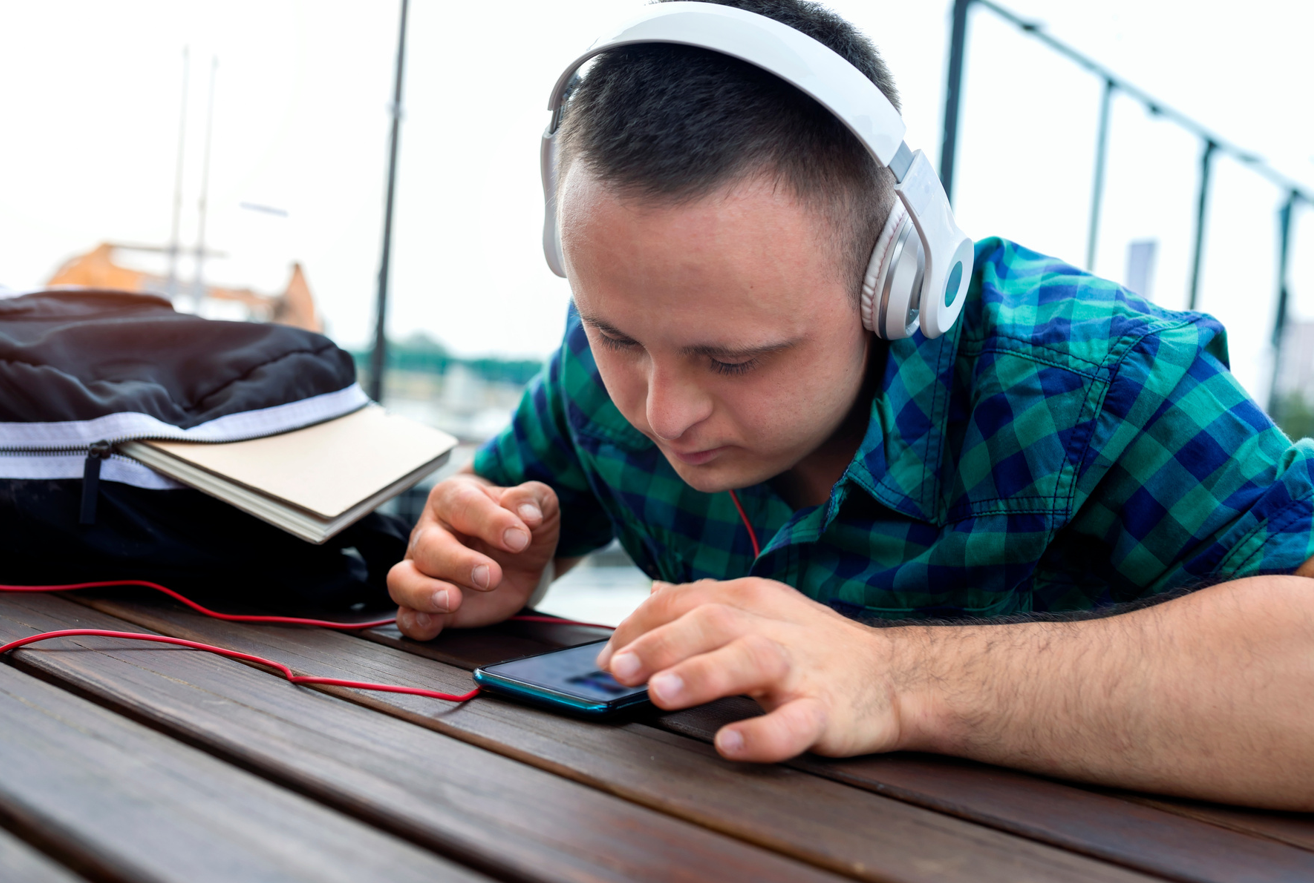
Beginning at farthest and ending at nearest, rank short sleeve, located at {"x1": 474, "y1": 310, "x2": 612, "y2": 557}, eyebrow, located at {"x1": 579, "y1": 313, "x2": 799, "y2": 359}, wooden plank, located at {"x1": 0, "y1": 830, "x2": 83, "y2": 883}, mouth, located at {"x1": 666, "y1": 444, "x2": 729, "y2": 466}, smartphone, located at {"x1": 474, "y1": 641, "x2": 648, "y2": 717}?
short sleeve, located at {"x1": 474, "y1": 310, "x2": 612, "y2": 557}, mouth, located at {"x1": 666, "y1": 444, "x2": 729, "y2": 466}, eyebrow, located at {"x1": 579, "y1": 313, "x2": 799, "y2": 359}, smartphone, located at {"x1": 474, "y1": 641, "x2": 648, "y2": 717}, wooden plank, located at {"x1": 0, "y1": 830, "x2": 83, "y2": 883}

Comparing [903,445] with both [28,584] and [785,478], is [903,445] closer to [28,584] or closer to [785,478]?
[785,478]

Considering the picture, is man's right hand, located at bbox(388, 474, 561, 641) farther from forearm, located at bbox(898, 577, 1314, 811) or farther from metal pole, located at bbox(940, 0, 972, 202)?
metal pole, located at bbox(940, 0, 972, 202)

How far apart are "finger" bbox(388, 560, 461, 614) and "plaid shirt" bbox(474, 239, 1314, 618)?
36cm

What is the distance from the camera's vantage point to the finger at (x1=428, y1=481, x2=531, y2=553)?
1.01m

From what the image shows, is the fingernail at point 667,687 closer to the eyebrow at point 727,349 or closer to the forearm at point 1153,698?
the forearm at point 1153,698

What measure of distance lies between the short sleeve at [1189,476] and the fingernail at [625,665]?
49cm

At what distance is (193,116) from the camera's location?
306 centimetres

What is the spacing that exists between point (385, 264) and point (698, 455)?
2.18 meters

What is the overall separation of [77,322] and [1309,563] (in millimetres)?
1474

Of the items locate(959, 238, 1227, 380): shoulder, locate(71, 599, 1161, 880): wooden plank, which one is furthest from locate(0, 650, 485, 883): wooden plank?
locate(959, 238, 1227, 380): shoulder

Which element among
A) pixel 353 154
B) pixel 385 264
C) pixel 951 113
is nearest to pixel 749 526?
pixel 385 264

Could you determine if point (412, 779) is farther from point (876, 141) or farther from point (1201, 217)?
point (1201, 217)

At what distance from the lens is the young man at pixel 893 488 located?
0.67m

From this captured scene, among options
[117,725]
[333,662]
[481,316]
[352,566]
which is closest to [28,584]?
[352,566]
